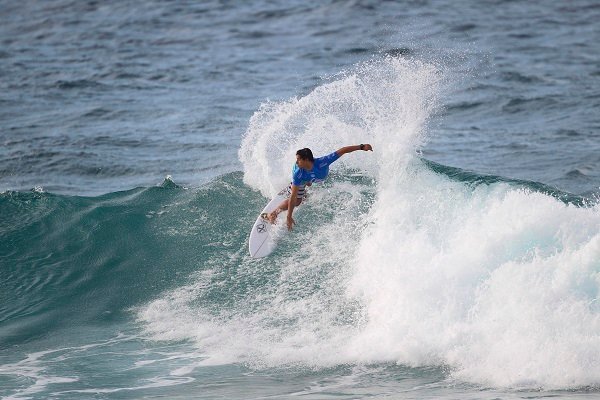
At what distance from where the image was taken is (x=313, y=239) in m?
13.7

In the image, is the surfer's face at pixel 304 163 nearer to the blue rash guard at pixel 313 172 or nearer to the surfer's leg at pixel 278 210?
the blue rash guard at pixel 313 172

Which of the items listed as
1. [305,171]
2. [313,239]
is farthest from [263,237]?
[305,171]

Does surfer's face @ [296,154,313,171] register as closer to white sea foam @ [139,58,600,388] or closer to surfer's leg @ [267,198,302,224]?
surfer's leg @ [267,198,302,224]

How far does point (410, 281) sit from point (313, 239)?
237 centimetres

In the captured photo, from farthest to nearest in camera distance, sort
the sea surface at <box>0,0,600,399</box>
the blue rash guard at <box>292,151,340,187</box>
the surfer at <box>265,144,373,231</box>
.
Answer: the blue rash guard at <box>292,151,340,187</box> < the surfer at <box>265,144,373,231</box> < the sea surface at <box>0,0,600,399</box>

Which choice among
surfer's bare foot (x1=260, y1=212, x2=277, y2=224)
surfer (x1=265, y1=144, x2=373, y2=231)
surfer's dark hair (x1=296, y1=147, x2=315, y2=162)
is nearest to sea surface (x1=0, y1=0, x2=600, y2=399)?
surfer's bare foot (x1=260, y1=212, x2=277, y2=224)

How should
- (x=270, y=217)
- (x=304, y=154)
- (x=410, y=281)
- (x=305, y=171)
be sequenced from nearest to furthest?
(x=410, y=281), (x=304, y=154), (x=305, y=171), (x=270, y=217)

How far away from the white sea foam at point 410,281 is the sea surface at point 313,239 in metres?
0.03

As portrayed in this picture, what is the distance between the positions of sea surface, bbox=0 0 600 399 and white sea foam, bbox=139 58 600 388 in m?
0.03

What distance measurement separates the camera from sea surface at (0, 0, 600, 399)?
10.6 meters

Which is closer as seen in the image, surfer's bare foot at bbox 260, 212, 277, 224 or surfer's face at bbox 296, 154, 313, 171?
surfer's face at bbox 296, 154, 313, 171

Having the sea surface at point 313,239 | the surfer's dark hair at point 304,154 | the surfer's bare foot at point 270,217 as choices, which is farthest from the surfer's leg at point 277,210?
the surfer's dark hair at point 304,154

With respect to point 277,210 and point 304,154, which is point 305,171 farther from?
point 277,210

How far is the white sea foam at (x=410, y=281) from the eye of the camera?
34.1 feet
